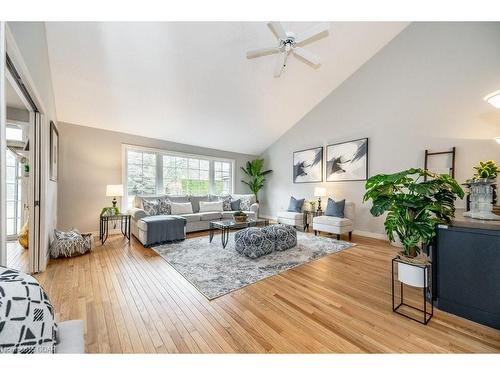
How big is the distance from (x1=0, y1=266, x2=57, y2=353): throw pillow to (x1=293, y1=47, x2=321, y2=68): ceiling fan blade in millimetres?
3281

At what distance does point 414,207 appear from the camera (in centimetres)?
169

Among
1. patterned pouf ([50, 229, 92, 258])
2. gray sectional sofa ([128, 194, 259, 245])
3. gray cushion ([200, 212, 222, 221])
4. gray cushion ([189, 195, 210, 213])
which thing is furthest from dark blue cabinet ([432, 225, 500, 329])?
gray cushion ([189, 195, 210, 213])

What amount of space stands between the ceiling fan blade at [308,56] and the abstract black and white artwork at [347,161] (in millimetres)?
2411

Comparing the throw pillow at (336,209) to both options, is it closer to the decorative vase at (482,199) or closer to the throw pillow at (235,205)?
the throw pillow at (235,205)

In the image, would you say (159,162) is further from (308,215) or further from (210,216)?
(308,215)

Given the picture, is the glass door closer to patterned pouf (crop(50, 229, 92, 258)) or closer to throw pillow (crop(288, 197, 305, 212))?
patterned pouf (crop(50, 229, 92, 258))

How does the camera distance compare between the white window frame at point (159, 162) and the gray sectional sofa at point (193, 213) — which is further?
the white window frame at point (159, 162)

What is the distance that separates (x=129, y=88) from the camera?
3.65 metres

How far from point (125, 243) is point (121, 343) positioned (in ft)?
9.27

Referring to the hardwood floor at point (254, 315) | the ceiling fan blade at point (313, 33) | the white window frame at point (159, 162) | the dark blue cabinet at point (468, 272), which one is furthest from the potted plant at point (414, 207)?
the white window frame at point (159, 162)

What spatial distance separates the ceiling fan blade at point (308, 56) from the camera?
272 cm

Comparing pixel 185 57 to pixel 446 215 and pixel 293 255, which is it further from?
pixel 446 215

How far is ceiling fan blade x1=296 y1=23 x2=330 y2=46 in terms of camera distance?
7.63 ft
